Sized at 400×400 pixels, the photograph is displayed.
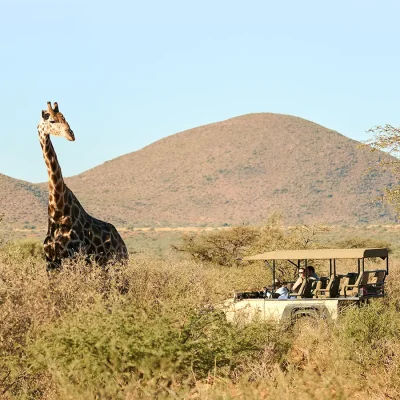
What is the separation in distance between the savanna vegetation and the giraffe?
1.12 metres

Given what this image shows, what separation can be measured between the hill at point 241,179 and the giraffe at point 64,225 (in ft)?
252

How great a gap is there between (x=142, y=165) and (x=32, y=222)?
34.8m

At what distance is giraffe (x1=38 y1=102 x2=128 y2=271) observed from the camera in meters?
16.7

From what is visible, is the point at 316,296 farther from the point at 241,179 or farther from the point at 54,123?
the point at 241,179

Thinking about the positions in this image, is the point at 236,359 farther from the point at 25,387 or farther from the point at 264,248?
the point at 264,248

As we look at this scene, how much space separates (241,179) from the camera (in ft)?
384

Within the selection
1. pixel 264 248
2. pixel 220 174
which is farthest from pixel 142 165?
pixel 264 248

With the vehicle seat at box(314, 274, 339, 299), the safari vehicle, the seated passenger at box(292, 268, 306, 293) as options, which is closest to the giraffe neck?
the safari vehicle

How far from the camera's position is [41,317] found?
12523 millimetres

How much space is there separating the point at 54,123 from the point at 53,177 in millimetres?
982

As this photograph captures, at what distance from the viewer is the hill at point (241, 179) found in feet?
348

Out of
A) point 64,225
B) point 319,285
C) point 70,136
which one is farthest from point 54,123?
point 319,285

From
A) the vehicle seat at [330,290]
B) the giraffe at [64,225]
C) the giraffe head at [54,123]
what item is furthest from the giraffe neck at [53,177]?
the vehicle seat at [330,290]

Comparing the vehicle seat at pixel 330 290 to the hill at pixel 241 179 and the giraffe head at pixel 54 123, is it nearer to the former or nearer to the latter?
the giraffe head at pixel 54 123
